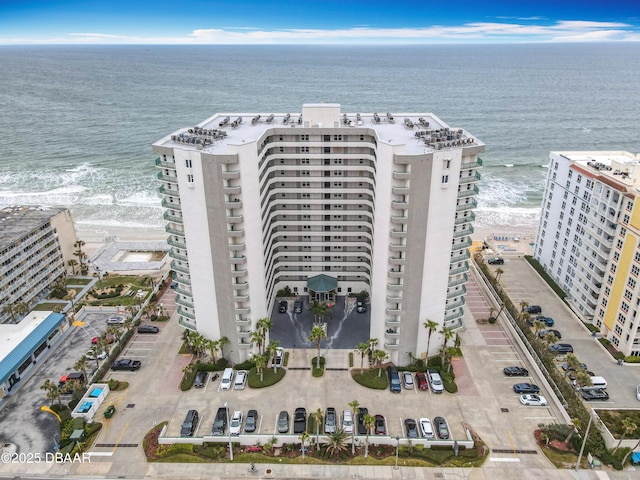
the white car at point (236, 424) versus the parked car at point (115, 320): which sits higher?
the white car at point (236, 424)

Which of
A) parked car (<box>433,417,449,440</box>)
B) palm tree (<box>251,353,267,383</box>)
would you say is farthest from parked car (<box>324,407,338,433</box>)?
parked car (<box>433,417,449,440</box>)

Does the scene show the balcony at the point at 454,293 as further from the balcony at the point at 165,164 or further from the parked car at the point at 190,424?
the balcony at the point at 165,164

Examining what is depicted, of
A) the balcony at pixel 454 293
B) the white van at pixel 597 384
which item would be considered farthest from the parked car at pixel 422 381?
the white van at pixel 597 384

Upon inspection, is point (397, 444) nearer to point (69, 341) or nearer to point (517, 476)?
point (517, 476)

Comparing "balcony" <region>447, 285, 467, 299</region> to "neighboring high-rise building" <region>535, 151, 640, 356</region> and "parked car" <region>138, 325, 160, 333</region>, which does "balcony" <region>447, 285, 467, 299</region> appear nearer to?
"neighboring high-rise building" <region>535, 151, 640, 356</region>

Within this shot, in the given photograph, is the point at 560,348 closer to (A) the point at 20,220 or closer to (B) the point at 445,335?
(B) the point at 445,335

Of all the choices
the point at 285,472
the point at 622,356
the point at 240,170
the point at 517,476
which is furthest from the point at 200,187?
the point at 622,356
